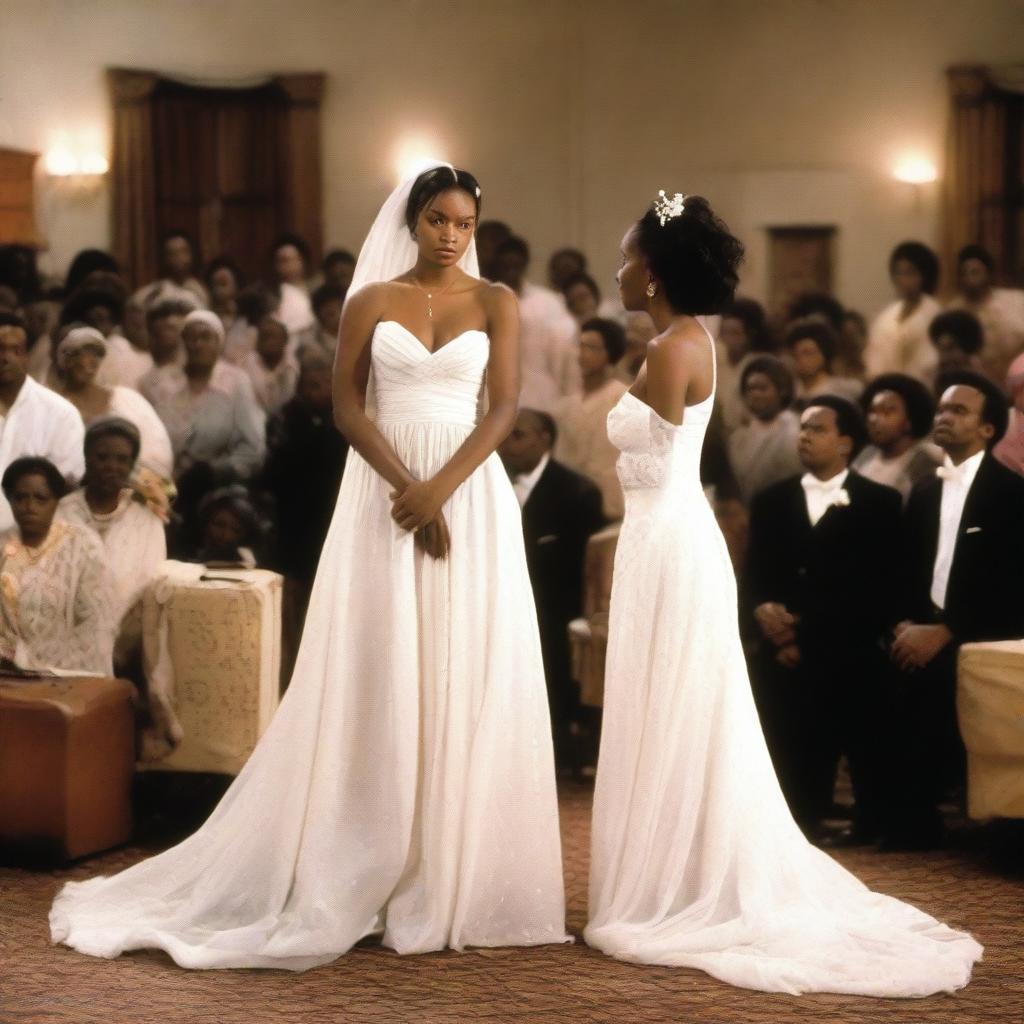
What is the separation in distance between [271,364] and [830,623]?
3.98m

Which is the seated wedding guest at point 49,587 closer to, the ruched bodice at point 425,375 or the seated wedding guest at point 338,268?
the ruched bodice at point 425,375

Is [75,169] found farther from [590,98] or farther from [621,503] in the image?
[621,503]

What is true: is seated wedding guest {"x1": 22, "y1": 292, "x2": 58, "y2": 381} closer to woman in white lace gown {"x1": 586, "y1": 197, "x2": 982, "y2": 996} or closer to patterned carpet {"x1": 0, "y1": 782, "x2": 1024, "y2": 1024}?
patterned carpet {"x1": 0, "y1": 782, "x2": 1024, "y2": 1024}

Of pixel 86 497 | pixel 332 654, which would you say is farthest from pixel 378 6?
pixel 332 654

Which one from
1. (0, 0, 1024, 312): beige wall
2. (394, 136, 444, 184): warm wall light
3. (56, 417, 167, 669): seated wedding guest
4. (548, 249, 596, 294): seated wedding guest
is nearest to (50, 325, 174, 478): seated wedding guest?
(56, 417, 167, 669): seated wedding guest

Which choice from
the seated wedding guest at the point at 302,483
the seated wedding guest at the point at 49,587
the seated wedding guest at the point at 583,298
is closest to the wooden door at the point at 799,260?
the seated wedding guest at the point at 583,298

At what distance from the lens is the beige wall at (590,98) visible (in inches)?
508

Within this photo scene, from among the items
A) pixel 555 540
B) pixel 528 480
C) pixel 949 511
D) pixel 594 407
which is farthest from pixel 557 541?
pixel 949 511

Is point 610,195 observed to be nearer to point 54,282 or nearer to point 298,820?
point 54,282

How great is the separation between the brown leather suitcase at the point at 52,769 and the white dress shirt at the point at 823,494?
228cm

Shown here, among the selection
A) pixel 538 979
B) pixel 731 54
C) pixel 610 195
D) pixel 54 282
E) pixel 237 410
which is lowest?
pixel 538 979

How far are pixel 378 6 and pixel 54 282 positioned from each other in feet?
11.4

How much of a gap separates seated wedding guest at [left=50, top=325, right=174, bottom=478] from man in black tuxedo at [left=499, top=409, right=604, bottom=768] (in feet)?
4.40

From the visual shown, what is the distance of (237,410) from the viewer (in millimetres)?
7918
